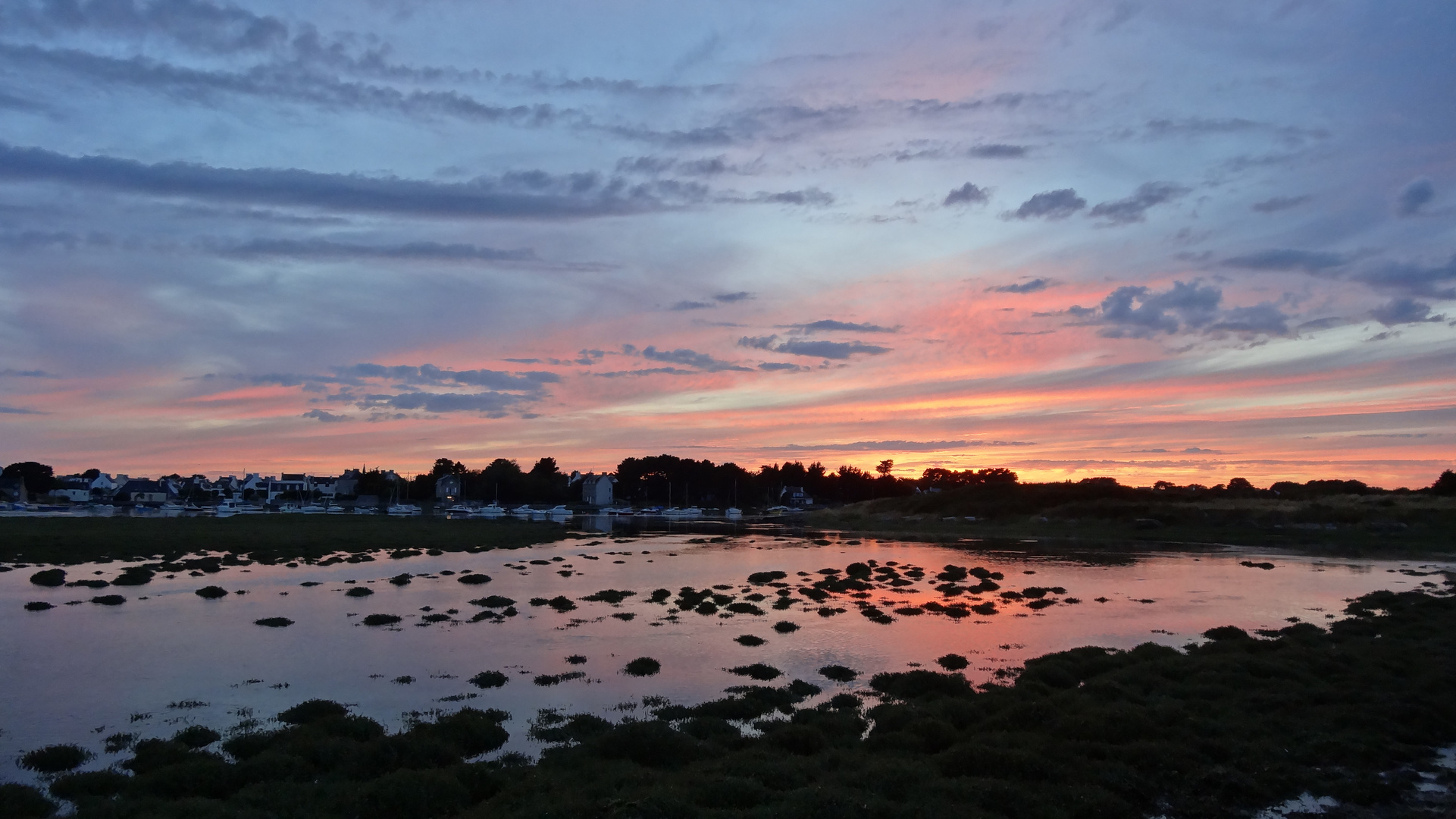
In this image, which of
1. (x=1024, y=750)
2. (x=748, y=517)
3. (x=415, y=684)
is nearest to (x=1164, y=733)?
(x=1024, y=750)

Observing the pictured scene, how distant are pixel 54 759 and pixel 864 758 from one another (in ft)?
47.0

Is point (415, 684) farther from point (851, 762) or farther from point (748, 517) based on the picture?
point (748, 517)

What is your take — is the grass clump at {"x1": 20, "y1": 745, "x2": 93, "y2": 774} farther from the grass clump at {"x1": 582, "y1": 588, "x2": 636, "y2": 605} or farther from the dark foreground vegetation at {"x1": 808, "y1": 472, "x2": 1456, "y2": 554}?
the dark foreground vegetation at {"x1": 808, "y1": 472, "x2": 1456, "y2": 554}

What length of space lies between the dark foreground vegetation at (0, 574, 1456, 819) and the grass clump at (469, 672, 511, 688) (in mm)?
3553

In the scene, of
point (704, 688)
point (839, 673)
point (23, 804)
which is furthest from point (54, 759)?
point (839, 673)

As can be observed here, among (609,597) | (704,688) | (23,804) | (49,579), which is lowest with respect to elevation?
(704,688)

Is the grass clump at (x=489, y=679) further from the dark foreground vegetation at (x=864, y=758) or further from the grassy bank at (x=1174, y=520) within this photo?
the grassy bank at (x=1174, y=520)

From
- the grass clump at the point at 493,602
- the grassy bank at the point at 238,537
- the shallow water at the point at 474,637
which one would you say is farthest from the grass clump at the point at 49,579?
the grass clump at the point at 493,602

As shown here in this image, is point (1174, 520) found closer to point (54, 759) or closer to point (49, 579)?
point (49, 579)

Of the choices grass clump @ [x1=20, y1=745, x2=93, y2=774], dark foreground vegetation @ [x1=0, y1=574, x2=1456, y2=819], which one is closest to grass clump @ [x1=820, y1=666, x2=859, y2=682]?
dark foreground vegetation @ [x1=0, y1=574, x2=1456, y2=819]

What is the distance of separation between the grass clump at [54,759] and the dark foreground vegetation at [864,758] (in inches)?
2.4

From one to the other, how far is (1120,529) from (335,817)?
10081cm

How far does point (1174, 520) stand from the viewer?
100 m

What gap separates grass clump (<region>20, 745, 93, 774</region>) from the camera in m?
14.4
